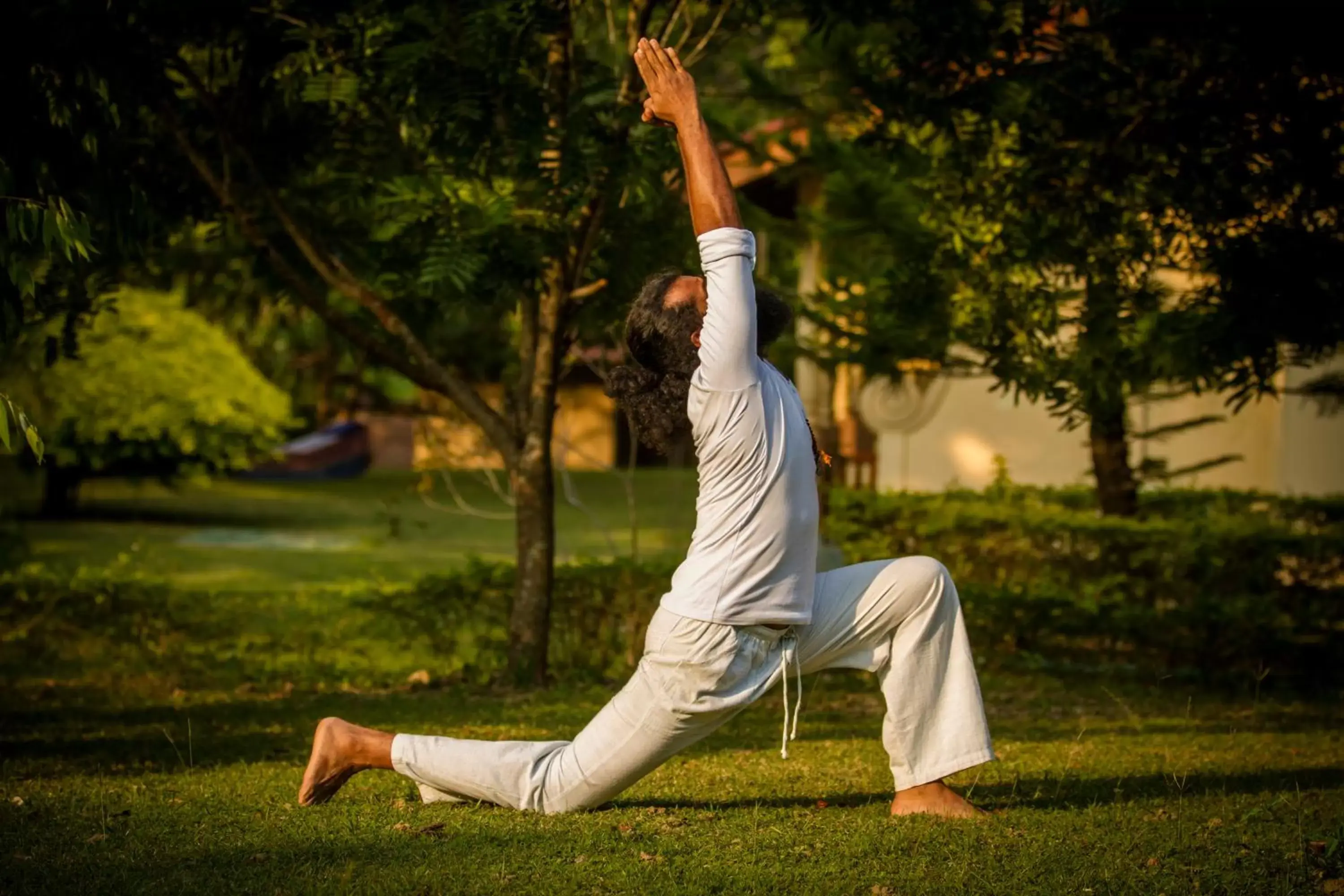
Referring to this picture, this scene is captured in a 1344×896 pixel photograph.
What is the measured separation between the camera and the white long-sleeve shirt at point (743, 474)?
4.19 metres

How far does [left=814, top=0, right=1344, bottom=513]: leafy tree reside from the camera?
7117 mm

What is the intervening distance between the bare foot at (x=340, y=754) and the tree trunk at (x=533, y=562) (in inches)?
122

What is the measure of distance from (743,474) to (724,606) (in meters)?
0.38

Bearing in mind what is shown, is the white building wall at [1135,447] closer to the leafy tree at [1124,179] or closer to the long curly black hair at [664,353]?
the leafy tree at [1124,179]

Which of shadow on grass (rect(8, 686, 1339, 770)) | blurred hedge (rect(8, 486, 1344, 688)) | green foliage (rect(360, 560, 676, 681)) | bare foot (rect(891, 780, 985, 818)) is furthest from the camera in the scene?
blurred hedge (rect(8, 486, 1344, 688))

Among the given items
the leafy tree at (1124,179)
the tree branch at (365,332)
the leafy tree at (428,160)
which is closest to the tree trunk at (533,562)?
the leafy tree at (428,160)

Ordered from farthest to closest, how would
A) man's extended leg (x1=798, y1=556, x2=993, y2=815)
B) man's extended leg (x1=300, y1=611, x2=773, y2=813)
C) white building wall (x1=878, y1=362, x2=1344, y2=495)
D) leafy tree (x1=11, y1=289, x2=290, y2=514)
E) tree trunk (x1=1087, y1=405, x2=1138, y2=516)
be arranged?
leafy tree (x1=11, y1=289, x2=290, y2=514) < white building wall (x1=878, y1=362, x2=1344, y2=495) < tree trunk (x1=1087, y1=405, x2=1138, y2=516) < man's extended leg (x1=798, y1=556, x2=993, y2=815) < man's extended leg (x1=300, y1=611, x2=773, y2=813)

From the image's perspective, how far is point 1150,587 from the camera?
31.0 feet

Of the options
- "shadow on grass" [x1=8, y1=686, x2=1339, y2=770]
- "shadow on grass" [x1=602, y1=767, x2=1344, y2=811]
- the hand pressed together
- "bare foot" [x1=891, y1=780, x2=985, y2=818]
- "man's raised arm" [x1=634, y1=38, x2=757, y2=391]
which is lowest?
"shadow on grass" [x1=8, y1=686, x2=1339, y2=770]

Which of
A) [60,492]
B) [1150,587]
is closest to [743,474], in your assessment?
[1150,587]

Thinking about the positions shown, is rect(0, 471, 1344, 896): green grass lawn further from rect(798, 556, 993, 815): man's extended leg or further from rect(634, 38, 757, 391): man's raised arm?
rect(634, 38, 757, 391): man's raised arm

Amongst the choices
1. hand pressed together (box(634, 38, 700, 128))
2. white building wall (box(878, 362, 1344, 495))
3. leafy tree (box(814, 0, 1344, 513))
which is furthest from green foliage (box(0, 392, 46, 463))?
white building wall (box(878, 362, 1344, 495))

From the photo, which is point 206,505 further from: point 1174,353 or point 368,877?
point 368,877

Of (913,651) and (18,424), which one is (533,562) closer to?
(913,651)
